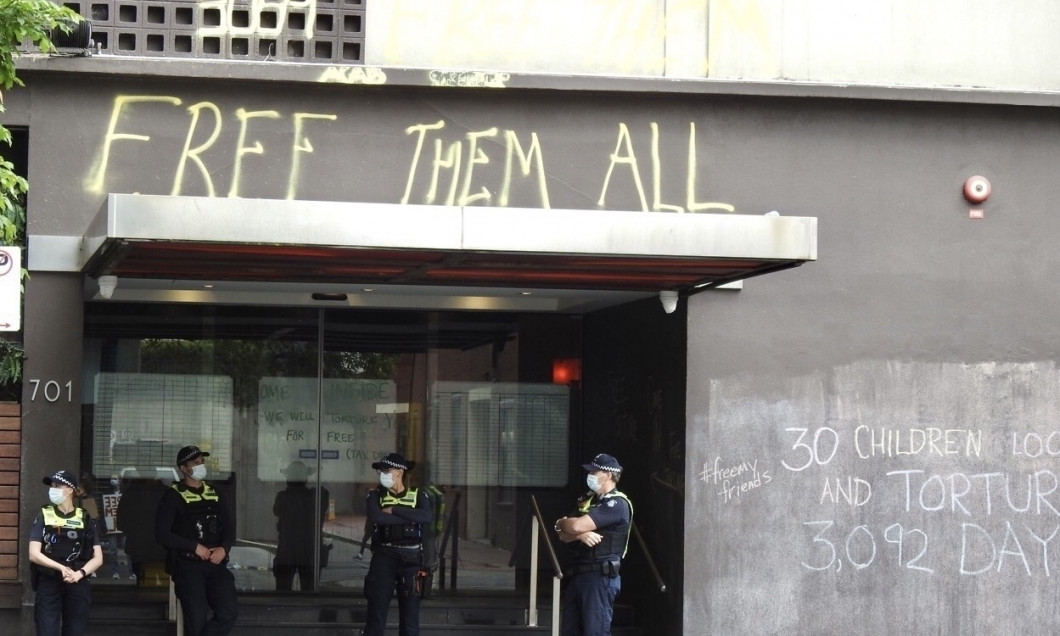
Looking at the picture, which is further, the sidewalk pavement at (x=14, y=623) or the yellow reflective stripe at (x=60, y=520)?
the sidewalk pavement at (x=14, y=623)

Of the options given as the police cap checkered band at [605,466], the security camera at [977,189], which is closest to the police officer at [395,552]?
the police cap checkered band at [605,466]

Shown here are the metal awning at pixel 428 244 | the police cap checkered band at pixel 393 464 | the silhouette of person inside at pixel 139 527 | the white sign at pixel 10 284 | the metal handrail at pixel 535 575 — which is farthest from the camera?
the silhouette of person inside at pixel 139 527

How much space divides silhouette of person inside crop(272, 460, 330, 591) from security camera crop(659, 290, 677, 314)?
13.0 ft

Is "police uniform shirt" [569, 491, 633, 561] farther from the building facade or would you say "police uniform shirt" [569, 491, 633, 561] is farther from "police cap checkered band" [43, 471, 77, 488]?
"police cap checkered band" [43, 471, 77, 488]

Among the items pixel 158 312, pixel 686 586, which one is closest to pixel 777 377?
pixel 686 586

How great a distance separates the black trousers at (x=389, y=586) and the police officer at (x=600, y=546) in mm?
1449

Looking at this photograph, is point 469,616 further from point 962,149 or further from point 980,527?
point 962,149

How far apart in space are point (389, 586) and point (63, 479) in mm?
2826

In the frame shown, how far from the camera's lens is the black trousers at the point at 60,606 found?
1119cm

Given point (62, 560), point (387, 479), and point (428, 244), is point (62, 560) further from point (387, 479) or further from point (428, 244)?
point (428, 244)

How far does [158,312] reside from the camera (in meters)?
14.0

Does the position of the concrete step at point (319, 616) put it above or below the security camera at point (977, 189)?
below

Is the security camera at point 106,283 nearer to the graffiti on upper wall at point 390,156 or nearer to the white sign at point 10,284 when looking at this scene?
the graffiti on upper wall at point 390,156

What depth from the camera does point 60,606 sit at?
11297mm
